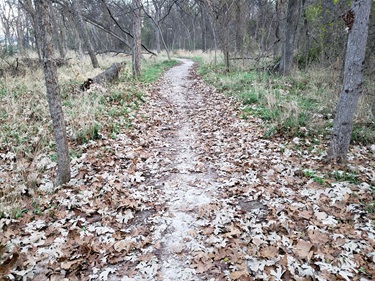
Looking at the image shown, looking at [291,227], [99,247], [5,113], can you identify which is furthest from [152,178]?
[5,113]

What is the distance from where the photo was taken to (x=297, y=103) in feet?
24.5

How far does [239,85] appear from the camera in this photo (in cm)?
1052

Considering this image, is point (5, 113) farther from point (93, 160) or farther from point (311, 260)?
point (311, 260)

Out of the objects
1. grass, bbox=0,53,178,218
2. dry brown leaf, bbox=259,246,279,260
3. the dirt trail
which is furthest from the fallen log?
dry brown leaf, bbox=259,246,279,260

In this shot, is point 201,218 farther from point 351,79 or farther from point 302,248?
point 351,79

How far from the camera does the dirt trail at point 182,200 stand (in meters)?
3.12

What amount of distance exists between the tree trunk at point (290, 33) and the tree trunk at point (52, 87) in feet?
33.5

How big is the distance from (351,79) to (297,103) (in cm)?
330

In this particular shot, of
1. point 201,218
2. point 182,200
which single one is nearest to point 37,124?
point 182,200

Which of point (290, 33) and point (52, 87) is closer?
point (52, 87)

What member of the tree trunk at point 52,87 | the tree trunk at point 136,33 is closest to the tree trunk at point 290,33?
the tree trunk at point 136,33

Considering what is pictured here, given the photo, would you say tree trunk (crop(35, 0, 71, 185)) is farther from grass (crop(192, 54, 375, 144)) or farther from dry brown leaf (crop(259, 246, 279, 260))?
grass (crop(192, 54, 375, 144))

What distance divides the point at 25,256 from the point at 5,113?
541 centimetres

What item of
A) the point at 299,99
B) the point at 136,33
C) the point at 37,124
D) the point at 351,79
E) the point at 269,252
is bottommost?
the point at 269,252
